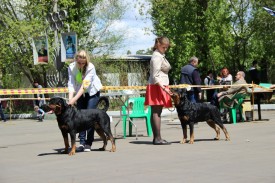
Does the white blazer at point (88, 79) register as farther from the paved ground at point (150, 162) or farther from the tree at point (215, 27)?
the tree at point (215, 27)

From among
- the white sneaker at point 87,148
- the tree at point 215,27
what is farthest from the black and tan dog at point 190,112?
the tree at point 215,27

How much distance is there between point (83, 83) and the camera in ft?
35.2

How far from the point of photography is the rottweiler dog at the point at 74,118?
1027 cm

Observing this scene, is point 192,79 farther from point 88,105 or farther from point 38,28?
point 38,28

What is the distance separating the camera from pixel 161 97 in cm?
1180

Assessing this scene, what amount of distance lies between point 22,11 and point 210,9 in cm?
1077

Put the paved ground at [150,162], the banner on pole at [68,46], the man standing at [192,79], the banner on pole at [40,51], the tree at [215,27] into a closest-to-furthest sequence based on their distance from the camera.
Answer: the paved ground at [150,162] < the man standing at [192,79] < the banner on pole at [68,46] < the banner on pole at [40,51] < the tree at [215,27]

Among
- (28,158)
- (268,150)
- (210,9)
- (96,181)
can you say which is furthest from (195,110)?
(210,9)

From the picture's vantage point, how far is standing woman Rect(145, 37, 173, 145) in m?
11.7

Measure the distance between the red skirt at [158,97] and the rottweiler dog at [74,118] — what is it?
143cm

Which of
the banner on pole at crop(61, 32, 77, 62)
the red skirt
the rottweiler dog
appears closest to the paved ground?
the rottweiler dog

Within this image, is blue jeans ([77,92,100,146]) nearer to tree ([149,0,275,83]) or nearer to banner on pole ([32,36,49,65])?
banner on pole ([32,36,49,65])

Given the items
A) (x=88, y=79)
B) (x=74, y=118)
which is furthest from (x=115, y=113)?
(x=74, y=118)

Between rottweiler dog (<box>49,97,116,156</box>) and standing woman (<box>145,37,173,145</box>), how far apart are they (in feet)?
4.57
